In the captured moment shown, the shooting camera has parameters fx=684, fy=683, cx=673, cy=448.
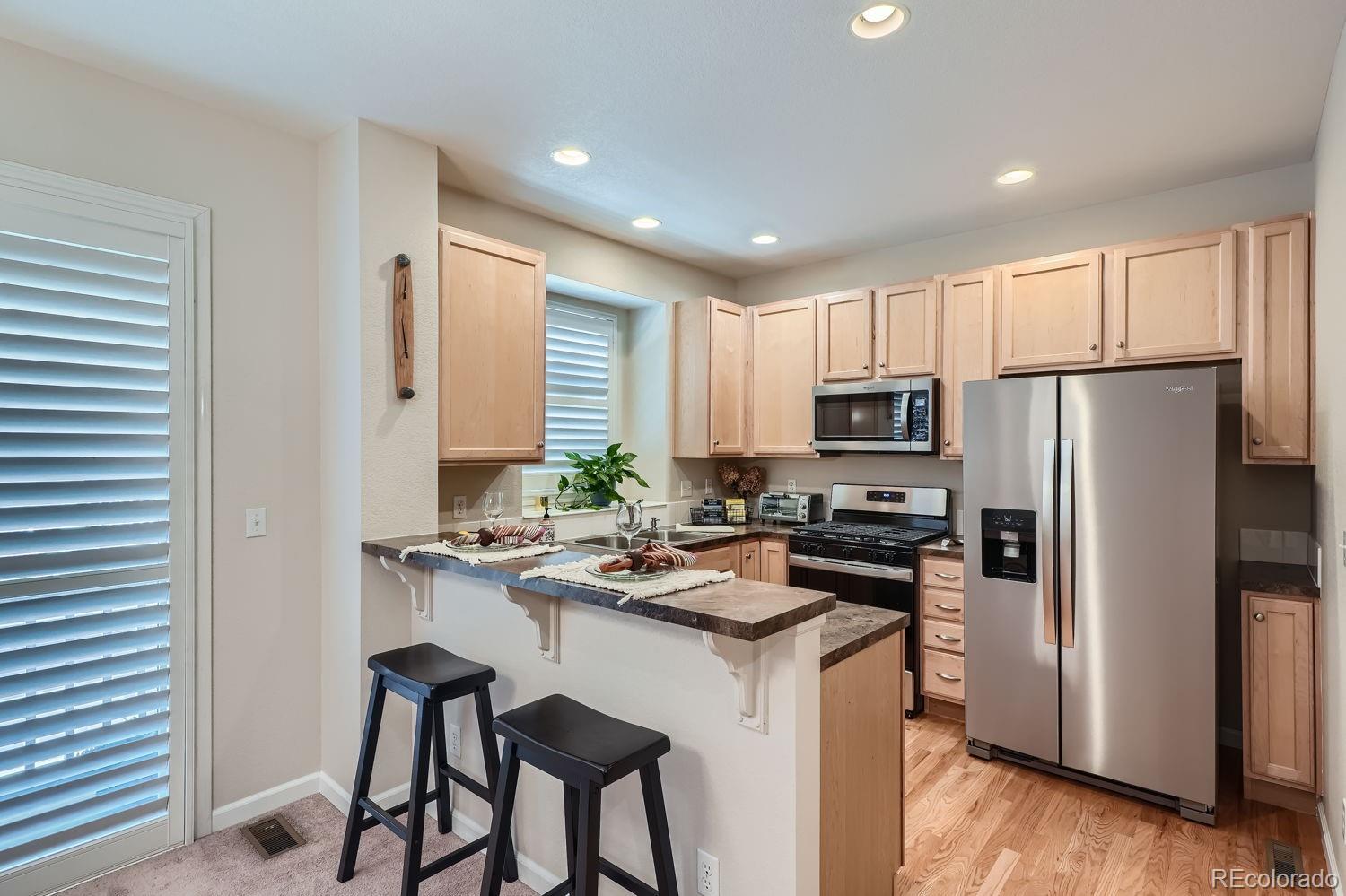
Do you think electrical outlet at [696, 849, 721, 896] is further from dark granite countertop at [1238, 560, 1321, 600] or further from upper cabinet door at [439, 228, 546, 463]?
dark granite countertop at [1238, 560, 1321, 600]

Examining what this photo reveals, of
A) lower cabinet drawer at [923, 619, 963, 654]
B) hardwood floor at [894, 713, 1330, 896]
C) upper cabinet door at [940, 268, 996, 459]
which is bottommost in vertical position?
hardwood floor at [894, 713, 1330, 896]

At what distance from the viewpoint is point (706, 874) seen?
1741mm

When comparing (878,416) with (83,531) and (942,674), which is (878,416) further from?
(83,531)

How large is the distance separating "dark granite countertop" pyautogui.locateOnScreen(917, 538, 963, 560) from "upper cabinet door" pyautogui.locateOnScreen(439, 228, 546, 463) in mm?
1992

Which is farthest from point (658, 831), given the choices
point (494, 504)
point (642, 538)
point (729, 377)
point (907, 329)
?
point (729, 377)

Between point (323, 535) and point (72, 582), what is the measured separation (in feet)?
2.54

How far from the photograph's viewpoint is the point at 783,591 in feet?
5.66

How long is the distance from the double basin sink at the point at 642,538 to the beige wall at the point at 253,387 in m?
1.50

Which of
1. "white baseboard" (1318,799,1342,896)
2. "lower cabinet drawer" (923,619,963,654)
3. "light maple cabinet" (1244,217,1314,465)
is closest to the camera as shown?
"white baseboard" (1318,799,1342,896)

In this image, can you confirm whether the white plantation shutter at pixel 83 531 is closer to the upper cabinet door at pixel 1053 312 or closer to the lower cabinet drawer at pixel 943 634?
the lower cabinet drawer at pixel 943 634

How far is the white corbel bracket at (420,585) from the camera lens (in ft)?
8.52

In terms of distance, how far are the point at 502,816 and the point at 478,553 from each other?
33.7 inches

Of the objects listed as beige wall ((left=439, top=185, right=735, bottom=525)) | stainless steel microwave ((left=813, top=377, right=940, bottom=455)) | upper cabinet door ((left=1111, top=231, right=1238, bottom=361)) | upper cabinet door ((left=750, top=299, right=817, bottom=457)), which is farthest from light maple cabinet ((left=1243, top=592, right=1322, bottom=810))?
beige wall ((left=439, top=185, right=735, bottom=525))

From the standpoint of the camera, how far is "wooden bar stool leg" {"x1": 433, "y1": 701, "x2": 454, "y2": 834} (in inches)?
92.8
